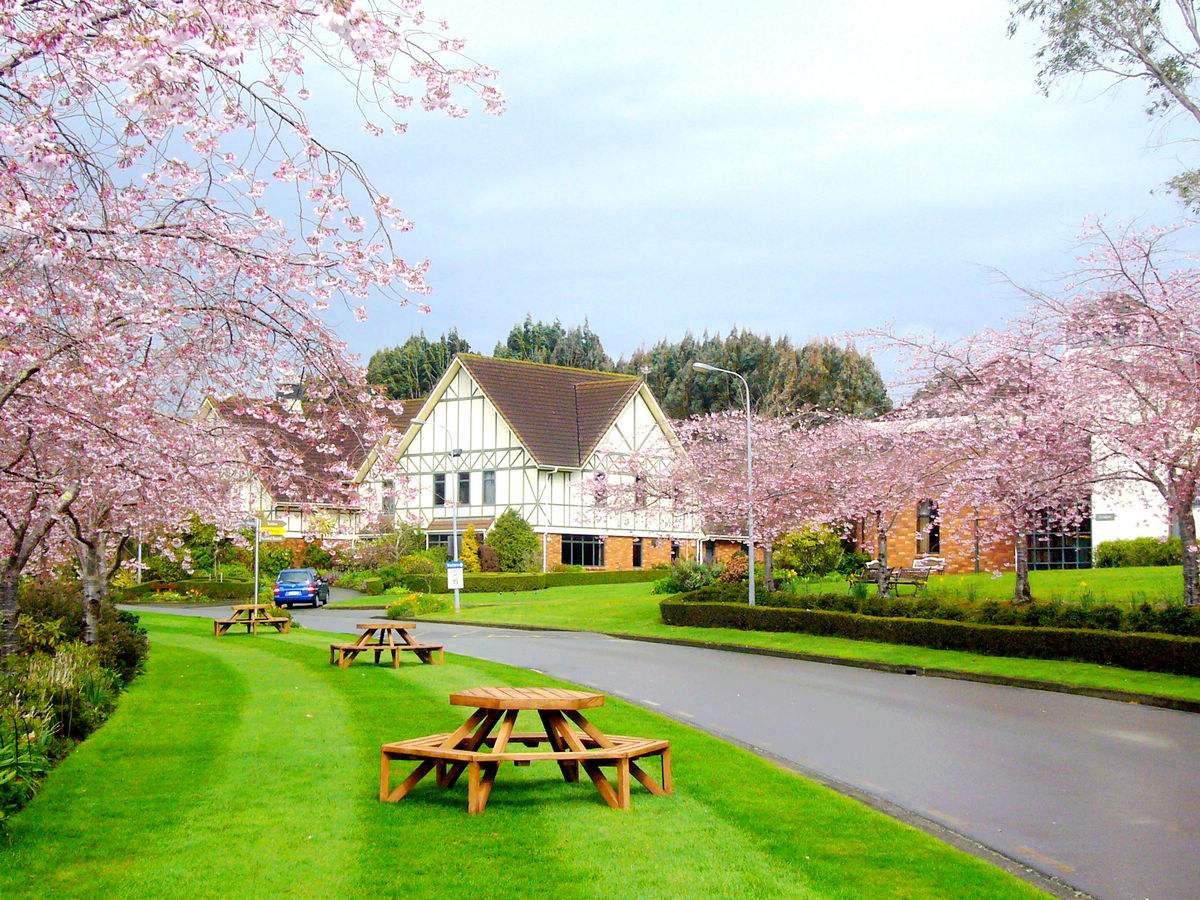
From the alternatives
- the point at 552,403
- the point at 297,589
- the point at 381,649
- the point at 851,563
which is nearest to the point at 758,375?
the point at 552,403

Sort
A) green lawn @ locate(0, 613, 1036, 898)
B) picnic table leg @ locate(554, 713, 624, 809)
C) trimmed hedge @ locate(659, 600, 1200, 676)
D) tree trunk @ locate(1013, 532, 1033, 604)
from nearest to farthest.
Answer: green lawn @ locate(0, 613, 1036, 898)
picnic table leg @ locate(554, 713, 624, 809)
trimmed hedge @ locate(659, 600, 1200, 676)
tree trunk @ locate(1013, 532, 1033, 604)

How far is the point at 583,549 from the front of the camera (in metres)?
63.6

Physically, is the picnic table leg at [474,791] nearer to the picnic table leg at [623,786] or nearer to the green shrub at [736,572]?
the picnic table leg at [623,786]

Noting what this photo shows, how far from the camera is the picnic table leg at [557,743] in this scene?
9828 millimetres

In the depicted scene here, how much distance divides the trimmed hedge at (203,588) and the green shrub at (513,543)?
454 inches

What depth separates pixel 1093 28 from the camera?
25.3 metres

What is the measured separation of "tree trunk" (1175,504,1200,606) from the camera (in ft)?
75.7

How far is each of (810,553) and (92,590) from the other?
3638cm

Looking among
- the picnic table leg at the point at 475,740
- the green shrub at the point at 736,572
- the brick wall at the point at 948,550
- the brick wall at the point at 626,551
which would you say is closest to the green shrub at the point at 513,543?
the brick wall at the point at 626,551

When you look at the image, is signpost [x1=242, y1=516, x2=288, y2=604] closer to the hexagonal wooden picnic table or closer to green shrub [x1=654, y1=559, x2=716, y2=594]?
green shrub [x1=654, y1=559, x2=716, y2=594]

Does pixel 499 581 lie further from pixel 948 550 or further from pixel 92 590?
pixel 92 590

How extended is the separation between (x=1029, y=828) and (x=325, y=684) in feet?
36.8

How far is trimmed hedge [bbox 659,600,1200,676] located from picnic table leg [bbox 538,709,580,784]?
15.1 m

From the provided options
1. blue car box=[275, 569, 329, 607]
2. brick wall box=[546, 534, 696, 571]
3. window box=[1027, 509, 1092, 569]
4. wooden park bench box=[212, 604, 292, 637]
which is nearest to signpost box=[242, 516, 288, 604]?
wooden park bench box=[212, 604, 292, 637]
